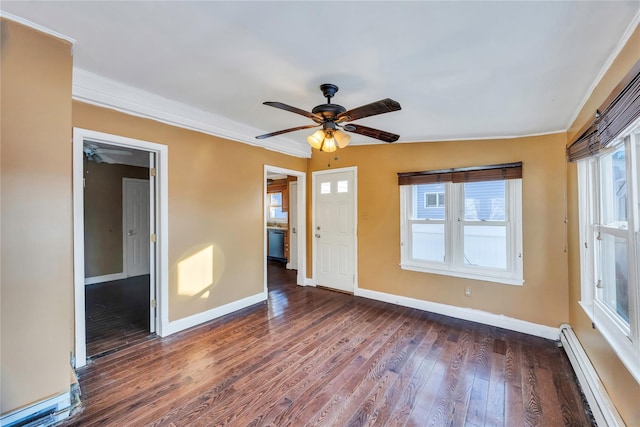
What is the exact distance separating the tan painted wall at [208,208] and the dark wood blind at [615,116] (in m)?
3.50

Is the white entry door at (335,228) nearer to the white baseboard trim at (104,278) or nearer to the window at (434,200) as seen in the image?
the window at (434,200)

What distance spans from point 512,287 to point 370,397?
2.26m

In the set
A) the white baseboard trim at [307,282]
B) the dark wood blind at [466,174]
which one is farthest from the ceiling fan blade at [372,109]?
the white baseboard trim at [307,282]

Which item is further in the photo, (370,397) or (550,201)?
(550,201)

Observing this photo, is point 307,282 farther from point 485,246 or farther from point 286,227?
point 485,246

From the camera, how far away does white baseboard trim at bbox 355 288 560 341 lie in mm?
2961

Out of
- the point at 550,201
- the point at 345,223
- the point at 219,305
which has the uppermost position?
the point at 550,201

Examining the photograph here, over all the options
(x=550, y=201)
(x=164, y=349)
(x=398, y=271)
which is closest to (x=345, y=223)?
(x=398, y=271)

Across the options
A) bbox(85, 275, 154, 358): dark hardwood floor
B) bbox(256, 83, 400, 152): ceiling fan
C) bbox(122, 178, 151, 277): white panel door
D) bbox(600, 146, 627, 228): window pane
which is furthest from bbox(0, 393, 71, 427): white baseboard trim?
bbox(122, 178, 151, 277): white panel door

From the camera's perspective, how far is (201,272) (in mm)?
3244

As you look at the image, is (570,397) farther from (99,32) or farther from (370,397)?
(99,32)

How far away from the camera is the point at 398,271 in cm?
393

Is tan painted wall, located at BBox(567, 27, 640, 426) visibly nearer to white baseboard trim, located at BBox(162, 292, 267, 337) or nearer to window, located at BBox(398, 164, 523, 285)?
window, located at BBox(398, 164, 523, 285)

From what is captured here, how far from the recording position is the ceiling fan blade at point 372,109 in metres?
1.75
